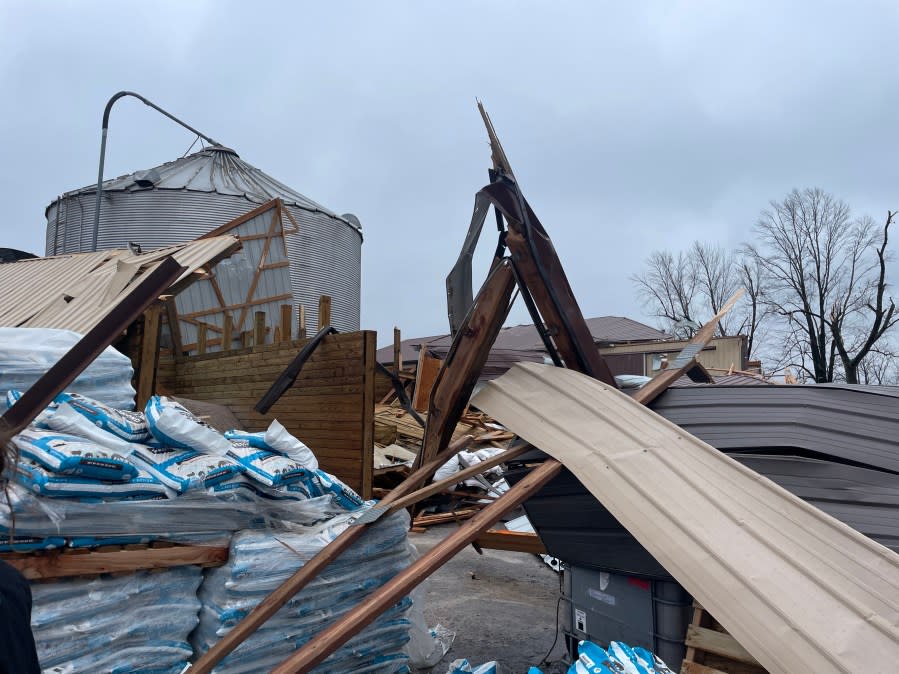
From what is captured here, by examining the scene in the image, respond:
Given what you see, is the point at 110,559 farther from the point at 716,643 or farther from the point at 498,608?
the point at 498,608

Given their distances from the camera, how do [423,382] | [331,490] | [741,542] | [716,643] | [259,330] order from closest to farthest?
[741,542], [716,643], [331,490], [259,330], [423,382]

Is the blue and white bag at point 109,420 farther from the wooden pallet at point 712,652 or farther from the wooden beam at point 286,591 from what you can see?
the wooden pallet at point 712,652

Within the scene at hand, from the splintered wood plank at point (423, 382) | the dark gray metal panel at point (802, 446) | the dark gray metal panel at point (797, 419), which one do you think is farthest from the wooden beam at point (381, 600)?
the splintered wood plank at point (423, 382)

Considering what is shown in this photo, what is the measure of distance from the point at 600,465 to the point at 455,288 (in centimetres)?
114

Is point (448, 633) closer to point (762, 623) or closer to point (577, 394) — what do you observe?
point (577, 394)

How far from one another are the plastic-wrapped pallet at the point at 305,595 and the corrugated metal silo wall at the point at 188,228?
16.4 meters

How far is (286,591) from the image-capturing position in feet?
10.2

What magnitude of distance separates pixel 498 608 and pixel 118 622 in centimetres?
337

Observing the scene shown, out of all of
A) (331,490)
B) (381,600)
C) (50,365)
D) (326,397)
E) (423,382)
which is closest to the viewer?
(381,600)

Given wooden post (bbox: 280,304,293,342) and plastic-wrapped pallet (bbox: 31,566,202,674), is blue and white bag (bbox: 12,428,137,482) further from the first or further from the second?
wooden post (bbox: 280,304,293,342)

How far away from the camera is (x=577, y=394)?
2.93 meters

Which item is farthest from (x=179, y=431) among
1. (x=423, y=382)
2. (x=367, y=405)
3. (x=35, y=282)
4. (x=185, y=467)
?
(x=423, y=382)

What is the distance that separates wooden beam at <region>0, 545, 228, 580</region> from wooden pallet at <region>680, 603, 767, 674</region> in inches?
84.3

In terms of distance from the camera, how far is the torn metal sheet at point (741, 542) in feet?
6.01
